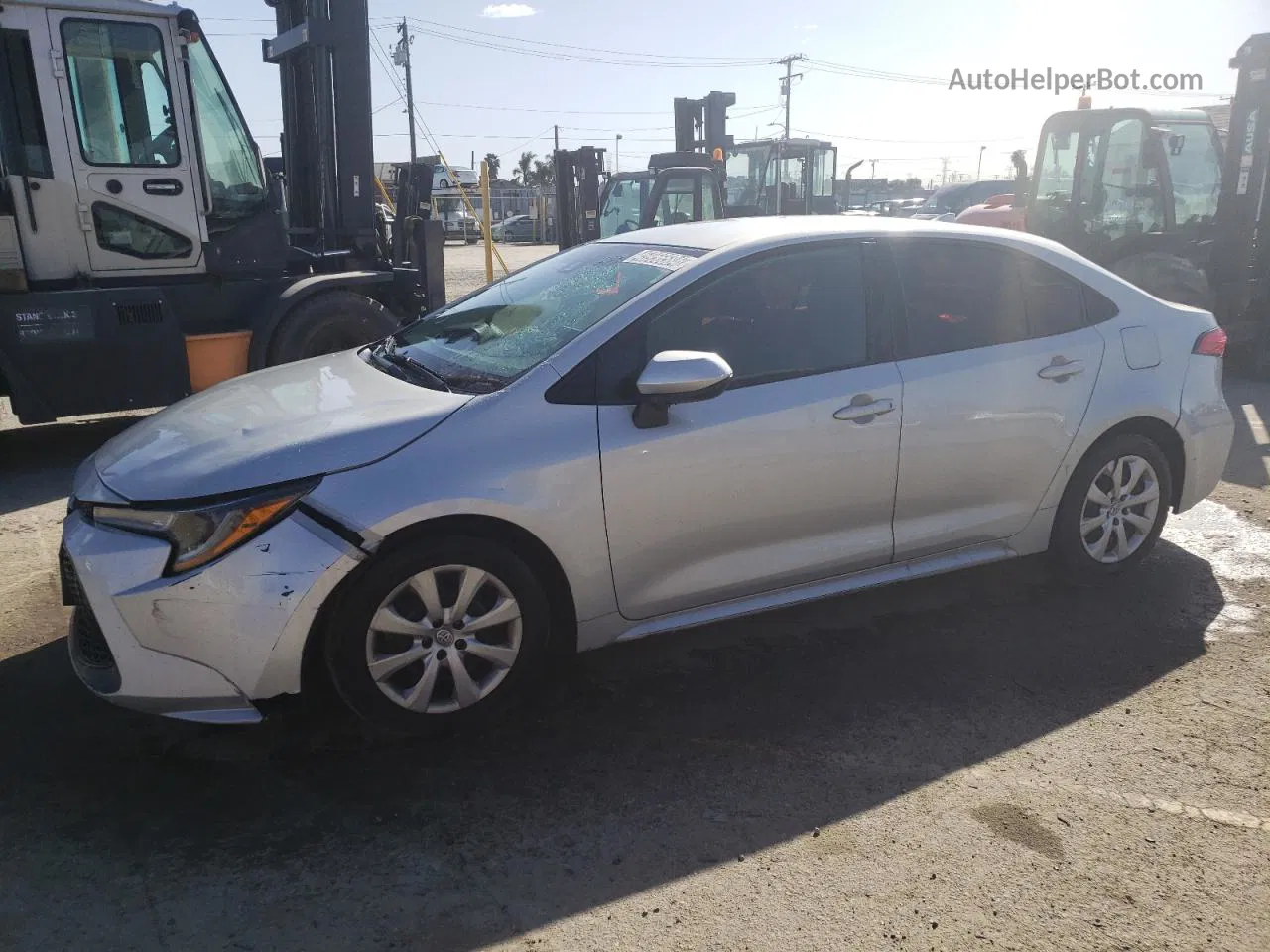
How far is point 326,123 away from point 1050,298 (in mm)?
6305

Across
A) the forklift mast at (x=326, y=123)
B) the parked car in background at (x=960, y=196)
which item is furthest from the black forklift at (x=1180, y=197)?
the parked car in background at (x=960, y=196)

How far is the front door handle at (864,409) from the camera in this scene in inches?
145

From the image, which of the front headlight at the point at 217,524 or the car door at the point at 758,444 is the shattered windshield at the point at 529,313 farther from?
the front headlight at the point at 217,524

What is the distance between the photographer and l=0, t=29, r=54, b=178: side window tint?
6.26 meters

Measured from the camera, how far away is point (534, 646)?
10.9 ft

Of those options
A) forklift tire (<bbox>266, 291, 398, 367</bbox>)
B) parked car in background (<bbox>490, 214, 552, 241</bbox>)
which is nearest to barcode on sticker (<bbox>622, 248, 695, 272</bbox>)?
forklift tire (<bbox>266, 291, 398, 367</bbox>)

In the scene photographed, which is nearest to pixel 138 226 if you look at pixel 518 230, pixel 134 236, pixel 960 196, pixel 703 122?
pixel 134 236

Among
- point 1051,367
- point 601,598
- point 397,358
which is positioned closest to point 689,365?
point 601,598

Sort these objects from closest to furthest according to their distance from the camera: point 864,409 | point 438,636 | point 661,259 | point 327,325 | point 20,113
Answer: point 438,636, point 864,409, point 661,259, point 20,113, point 327,325

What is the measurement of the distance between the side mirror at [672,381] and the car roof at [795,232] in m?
0.64

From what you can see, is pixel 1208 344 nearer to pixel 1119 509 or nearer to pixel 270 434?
pixel 1119 509

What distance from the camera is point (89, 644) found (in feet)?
10.4

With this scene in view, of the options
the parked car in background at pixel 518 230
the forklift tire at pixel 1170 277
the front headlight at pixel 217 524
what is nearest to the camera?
the front headlight at pixel 217 524

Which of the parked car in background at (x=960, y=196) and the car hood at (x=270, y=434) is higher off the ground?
the parked car in background at (x=960, y=196)
